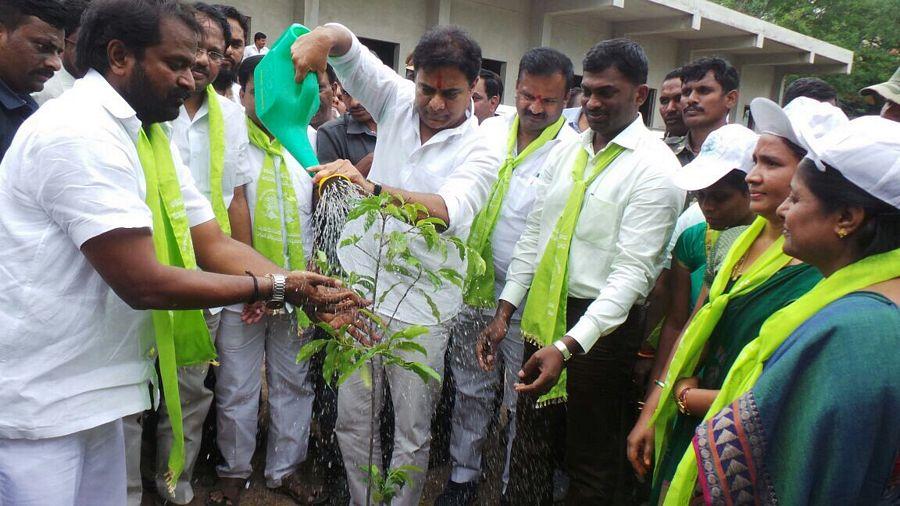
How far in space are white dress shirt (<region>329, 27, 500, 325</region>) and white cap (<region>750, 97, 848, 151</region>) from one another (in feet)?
3.84

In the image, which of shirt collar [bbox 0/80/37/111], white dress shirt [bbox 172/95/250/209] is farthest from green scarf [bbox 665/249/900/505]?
shirt collar [bbox 0/80/37/111]

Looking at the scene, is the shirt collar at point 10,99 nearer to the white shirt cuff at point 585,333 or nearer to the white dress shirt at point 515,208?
the white dress shirt at point 515,208

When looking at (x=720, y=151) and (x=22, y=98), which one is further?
(x=22, y=98)

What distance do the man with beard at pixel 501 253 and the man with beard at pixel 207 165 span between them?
1238mm

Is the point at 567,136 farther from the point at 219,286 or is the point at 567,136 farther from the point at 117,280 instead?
the point at 117,280

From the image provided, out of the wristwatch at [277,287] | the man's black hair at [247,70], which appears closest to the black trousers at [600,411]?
the wristwatch at [277,287]

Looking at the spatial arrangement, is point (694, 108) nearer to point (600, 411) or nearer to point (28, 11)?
point (600, 411)

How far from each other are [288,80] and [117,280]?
113 cm

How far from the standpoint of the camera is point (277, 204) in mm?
3363

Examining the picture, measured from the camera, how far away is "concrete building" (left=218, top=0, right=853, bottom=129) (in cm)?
1009

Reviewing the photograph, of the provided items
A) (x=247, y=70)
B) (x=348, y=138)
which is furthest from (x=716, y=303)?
(x=247, y=70)

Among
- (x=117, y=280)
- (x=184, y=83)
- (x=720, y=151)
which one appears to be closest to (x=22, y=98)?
(x=184, y=83)

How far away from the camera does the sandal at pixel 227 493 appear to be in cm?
337

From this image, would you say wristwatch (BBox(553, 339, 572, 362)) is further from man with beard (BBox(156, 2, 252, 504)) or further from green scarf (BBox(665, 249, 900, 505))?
man with beard (BBox(156, 2, 252, 504))
